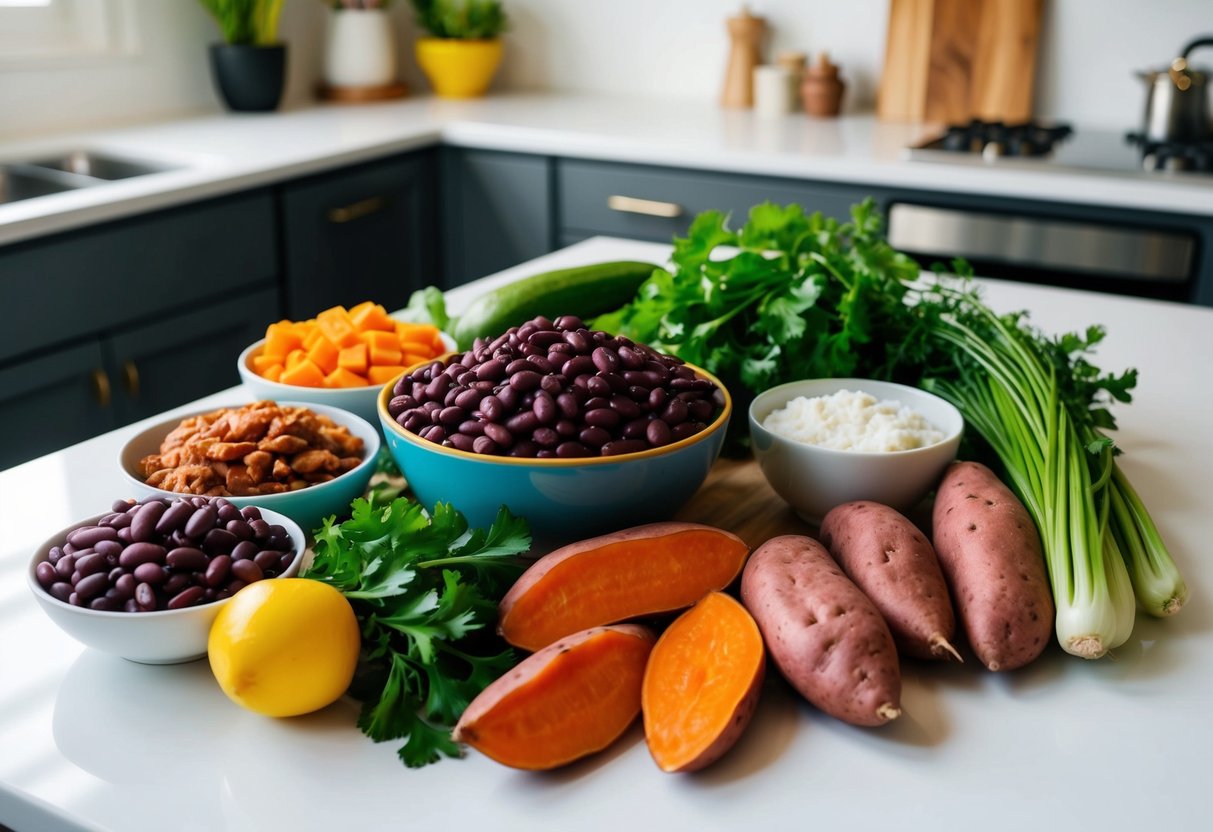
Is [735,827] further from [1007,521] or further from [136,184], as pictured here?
[136,184]

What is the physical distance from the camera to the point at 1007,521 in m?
0.96

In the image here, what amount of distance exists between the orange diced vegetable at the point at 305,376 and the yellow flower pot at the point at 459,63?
96.1 inches

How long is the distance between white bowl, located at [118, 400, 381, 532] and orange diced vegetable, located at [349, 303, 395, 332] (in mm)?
140

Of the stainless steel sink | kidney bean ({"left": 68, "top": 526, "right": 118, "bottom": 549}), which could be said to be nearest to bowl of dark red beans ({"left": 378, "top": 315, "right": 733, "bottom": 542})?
kidney bean ({"left": 68, "top": 526, "right": 118, "bottom": 549})

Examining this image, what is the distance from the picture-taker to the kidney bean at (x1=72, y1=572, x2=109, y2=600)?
2.74 feet

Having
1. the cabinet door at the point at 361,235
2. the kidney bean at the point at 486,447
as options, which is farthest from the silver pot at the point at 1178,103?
the kidney bean at the point at 486,447

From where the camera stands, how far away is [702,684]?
2.71ft

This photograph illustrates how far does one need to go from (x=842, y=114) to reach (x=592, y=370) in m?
2.42

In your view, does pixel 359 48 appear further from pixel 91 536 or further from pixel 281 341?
pixel 91 536

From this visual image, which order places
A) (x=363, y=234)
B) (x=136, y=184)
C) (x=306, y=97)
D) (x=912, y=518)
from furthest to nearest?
(x=306, y=97), (x=363, y=234), (x=136, y=184), (x=912, y=518)

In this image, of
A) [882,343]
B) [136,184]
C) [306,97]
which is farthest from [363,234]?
[882,343]

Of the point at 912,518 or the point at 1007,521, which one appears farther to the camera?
the point at 912,518

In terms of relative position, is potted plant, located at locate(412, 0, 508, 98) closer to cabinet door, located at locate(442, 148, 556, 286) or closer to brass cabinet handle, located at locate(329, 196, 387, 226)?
cabinet door, located at locate(442, 148, 556, 286)

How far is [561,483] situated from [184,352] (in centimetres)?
169
